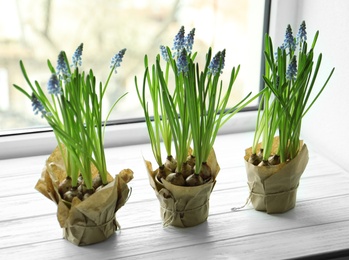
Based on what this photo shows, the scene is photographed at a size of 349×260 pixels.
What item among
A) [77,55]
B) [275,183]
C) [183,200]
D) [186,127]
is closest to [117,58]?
[77,55]

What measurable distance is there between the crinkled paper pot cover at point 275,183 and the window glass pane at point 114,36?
54cm

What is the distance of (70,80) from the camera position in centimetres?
110

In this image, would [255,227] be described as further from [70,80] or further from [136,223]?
[70,80]

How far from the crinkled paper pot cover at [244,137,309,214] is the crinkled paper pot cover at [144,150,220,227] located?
0.09m

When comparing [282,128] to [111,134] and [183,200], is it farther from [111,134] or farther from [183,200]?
[111,134]

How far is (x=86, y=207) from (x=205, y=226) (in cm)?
27

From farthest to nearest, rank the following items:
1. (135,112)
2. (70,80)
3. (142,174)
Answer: (135,112), (142,174), (70,80)

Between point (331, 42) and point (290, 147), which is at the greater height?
point (331, 42)

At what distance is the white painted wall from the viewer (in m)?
1.54

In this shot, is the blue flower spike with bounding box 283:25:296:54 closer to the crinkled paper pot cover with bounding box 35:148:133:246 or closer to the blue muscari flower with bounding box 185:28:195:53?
the blue muscari flower with bounding box 185:28:195:53

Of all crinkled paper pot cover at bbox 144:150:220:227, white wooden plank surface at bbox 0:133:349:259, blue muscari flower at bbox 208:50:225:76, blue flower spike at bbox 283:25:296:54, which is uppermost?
blue flower spike at bbox 283:25:296:54

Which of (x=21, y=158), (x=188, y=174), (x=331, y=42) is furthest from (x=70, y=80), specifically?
(x=331, y=42)

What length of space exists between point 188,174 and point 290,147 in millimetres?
222

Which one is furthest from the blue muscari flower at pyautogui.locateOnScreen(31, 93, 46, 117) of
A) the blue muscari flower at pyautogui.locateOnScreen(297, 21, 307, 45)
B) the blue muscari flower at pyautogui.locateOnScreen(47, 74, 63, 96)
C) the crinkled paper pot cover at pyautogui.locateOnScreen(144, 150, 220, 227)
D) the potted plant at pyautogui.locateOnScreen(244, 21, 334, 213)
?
the blue muscari flower at pyautogui.locateOnScreen(297, 21, 307, 45)
